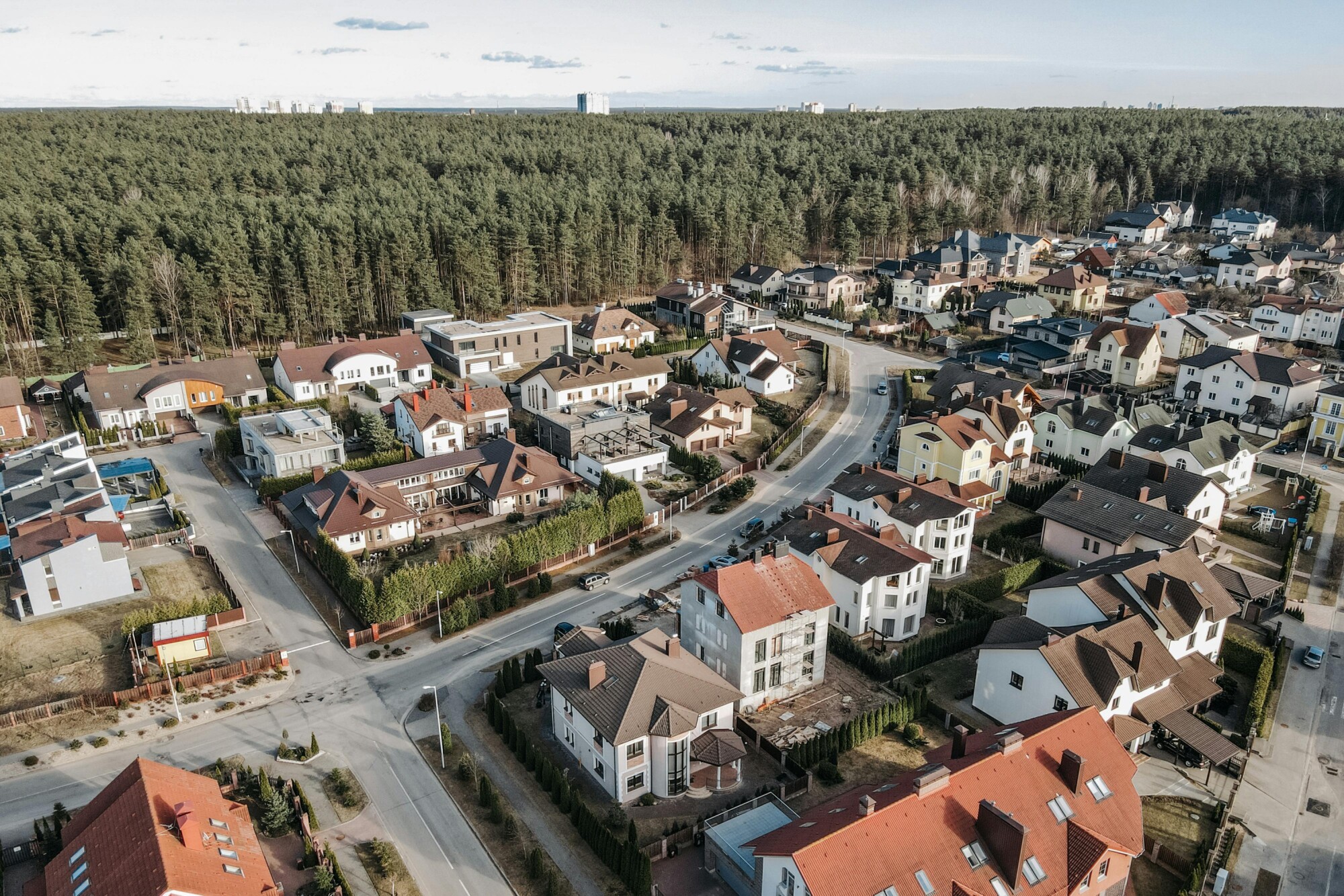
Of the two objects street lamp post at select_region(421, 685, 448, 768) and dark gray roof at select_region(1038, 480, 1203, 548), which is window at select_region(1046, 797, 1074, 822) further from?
dark gray roof at select_region(1038, 480, 1203, 548)

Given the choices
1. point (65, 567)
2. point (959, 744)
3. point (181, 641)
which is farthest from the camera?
point (65, 567)

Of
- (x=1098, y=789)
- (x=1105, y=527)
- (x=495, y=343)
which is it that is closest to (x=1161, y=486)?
(x=1105, y=527)

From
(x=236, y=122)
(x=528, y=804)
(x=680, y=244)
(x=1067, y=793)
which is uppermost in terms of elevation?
(x=236, y=122)

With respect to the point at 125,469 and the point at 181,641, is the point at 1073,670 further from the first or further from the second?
the point at 125,469

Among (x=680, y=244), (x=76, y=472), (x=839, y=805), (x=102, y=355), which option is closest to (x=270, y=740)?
(x=839, y=805)

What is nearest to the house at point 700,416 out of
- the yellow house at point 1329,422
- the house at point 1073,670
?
the house at point 1073,670

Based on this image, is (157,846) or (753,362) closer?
(157,846)

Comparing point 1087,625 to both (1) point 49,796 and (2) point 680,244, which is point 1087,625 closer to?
(1) point 49,796
